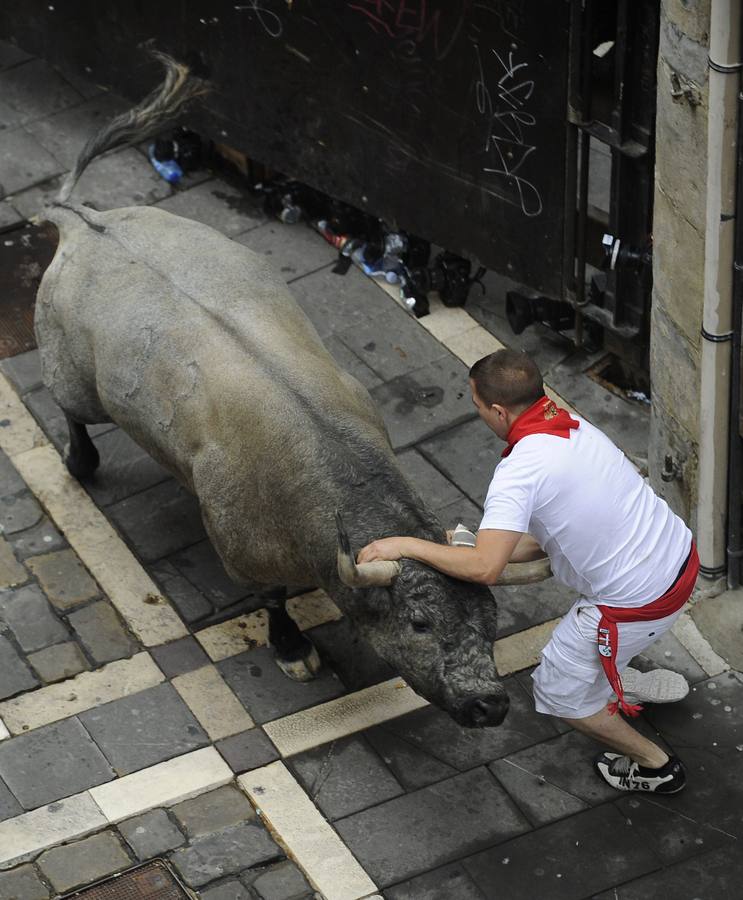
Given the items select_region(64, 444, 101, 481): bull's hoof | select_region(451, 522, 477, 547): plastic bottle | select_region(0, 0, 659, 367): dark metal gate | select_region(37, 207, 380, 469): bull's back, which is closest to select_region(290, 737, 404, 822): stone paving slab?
select_region(451, 522, 477, 547): plastic bottle

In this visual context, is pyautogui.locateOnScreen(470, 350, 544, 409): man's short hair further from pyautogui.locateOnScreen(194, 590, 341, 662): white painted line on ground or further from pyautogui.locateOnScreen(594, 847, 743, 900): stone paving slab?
pyautogui.locateOnScreen(194, 590, 341, 662): white painted line on ground

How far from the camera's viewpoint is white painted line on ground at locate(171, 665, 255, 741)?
7.49m

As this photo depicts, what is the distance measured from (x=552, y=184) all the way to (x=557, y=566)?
3.00 meters

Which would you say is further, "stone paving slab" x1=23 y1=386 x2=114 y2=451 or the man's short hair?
"stone paving slab" x1=23 y1=386 x2=114 y2=451

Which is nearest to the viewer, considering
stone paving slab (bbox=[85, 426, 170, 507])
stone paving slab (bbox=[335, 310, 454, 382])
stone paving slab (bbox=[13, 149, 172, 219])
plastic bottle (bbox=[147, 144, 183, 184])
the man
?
the man

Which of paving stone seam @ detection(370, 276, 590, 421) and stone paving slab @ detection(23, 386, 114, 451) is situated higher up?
paving stone seam @ detection(370, 276, 590, 421)

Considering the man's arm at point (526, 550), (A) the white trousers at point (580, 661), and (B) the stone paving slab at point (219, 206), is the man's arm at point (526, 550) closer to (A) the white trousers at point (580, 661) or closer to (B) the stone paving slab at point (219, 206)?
(A) the white trousers at point (580, 661)

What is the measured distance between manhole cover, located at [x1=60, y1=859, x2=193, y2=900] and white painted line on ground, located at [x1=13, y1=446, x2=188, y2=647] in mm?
1381

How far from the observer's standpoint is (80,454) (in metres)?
8.73

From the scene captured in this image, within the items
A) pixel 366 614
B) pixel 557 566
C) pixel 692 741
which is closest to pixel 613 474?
pixel 557 566

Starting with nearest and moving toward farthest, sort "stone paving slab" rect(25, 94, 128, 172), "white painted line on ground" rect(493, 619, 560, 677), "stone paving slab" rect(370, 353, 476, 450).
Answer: "white painted line on ground" rect(493, 619, 560, 677)
"stone paving slab" rect(370, 353, 476, 450)
"stone paving slab" rect(25, 94, 128, 172)

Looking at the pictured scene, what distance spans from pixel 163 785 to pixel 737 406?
3193 mm

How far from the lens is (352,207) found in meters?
10.3

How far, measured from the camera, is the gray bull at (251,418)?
6.25m
